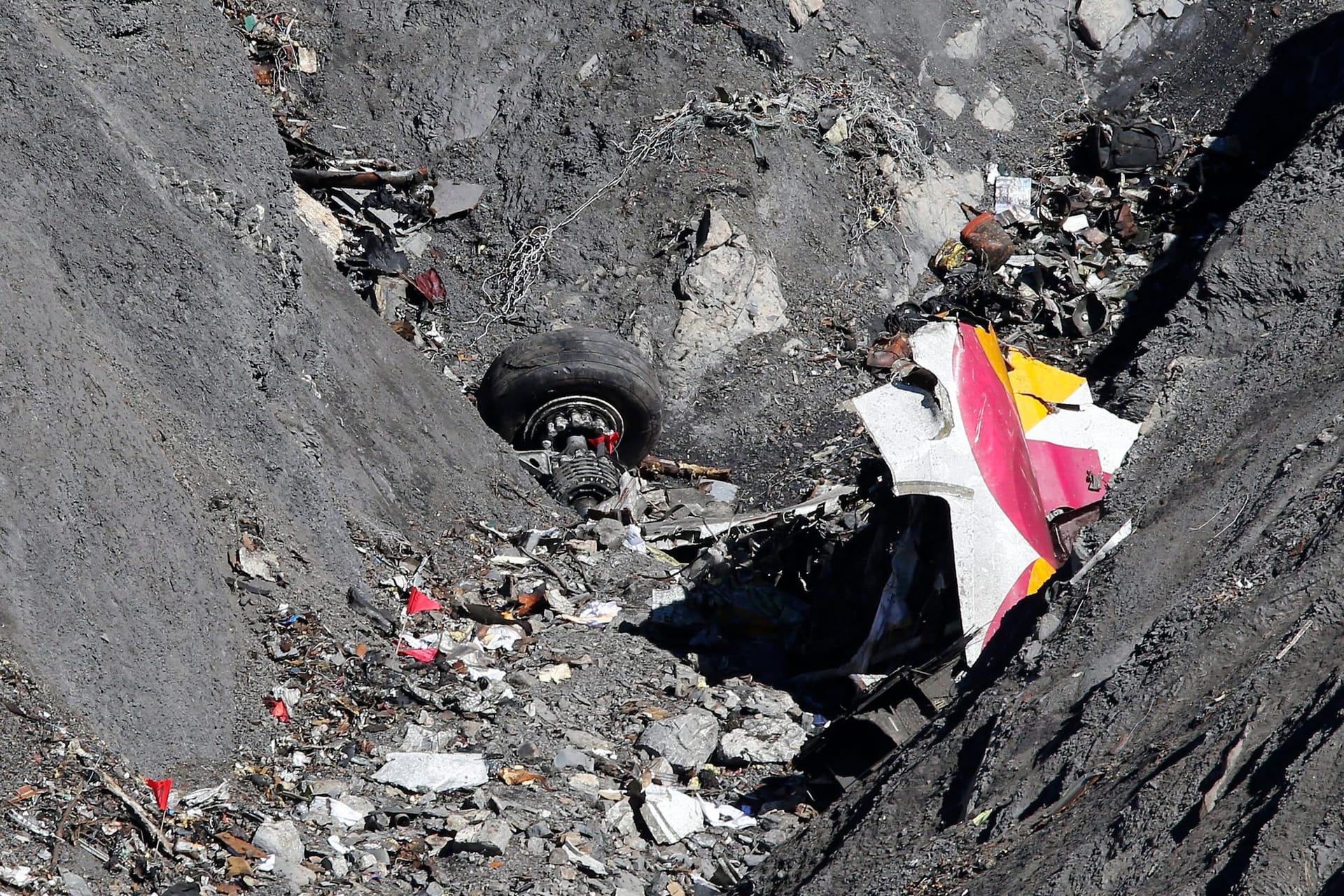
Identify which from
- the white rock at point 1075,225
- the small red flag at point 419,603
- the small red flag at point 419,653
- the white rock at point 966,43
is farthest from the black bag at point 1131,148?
the small red flag at point 419,653

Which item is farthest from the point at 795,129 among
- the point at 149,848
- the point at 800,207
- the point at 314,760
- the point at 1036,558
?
the point at 149,848

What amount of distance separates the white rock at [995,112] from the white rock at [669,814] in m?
9.17

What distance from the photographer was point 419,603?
7.04m

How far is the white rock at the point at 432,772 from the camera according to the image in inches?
212

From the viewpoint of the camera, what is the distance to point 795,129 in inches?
451

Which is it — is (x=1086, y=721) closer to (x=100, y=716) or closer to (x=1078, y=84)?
(x=100, y=716)

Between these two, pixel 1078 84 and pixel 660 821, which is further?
pixel 1078 84

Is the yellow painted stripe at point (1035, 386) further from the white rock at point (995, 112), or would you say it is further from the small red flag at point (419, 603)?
the white rock at point (995, 112)

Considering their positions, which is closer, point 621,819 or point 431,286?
point 621,819

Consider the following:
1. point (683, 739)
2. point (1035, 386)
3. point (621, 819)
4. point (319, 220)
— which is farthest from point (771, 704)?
point (319, 220)

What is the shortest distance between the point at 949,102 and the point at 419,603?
8.31 m

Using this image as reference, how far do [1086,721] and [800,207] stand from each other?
7375 mm

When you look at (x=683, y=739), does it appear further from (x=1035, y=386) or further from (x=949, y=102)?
(x=949, y=102)

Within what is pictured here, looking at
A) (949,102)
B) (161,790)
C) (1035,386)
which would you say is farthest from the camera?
(949,102)
